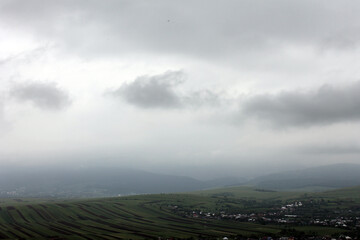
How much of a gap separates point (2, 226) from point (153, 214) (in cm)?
7489

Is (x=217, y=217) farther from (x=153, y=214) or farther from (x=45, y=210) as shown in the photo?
(x=45, y=210)

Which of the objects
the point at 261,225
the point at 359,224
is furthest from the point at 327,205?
the point at 261,225

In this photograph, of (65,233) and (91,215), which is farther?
(91,215)

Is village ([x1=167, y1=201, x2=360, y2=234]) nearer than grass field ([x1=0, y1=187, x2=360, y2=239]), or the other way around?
grass field ([x1=0, y1=187, x2=360, y2=239])

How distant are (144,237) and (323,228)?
71.0 meters

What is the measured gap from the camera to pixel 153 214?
582 ft

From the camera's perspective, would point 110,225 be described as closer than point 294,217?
Yes

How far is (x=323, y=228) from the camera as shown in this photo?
4978 inches

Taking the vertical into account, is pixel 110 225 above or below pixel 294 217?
below

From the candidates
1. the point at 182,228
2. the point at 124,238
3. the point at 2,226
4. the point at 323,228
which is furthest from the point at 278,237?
the point at 2,226

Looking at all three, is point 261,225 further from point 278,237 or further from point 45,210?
point 45,210

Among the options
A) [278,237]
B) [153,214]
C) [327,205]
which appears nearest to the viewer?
[278,237]

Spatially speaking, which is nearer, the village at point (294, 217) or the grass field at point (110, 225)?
the grass field at point (110, 225)

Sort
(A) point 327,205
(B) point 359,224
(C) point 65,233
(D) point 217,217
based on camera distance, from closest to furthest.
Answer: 1. (C) point 65,233
2. (B) point 359,224
3. (D) point 217,217
4. (A) point 327,205
